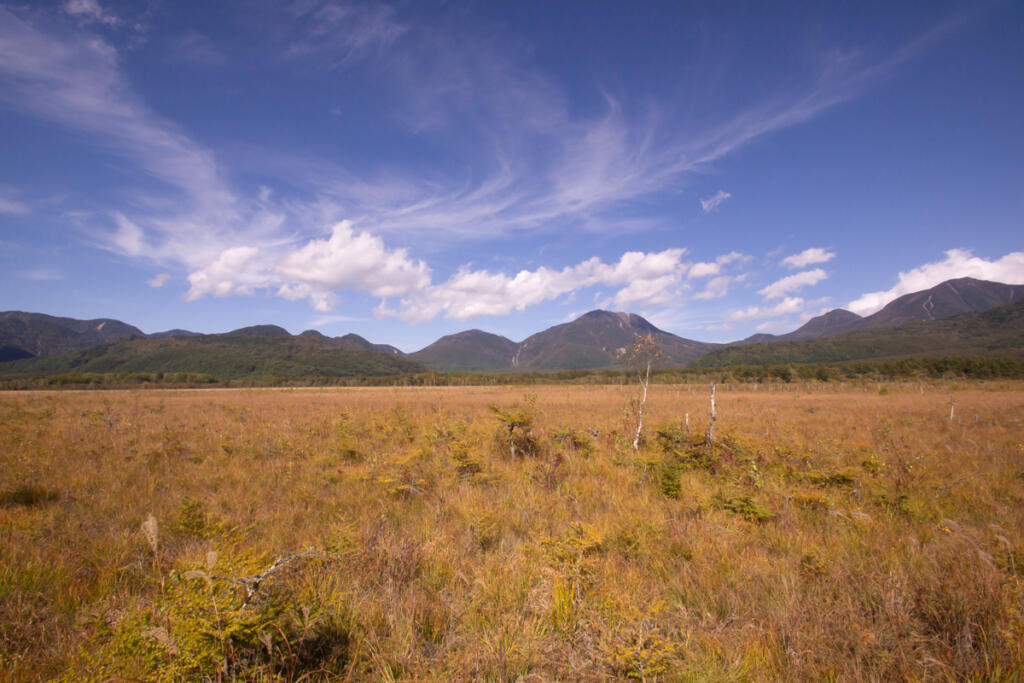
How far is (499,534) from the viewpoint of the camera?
4613 millimetres

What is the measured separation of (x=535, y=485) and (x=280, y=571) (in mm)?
4025

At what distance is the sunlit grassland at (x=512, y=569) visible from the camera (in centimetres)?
233

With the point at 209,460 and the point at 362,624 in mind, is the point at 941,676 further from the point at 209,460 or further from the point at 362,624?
the point at 209,460

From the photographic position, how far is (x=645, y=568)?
3.85 metres

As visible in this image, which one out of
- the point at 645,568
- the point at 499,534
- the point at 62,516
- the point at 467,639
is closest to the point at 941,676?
the point at 645,568

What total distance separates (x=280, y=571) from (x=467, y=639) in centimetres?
181

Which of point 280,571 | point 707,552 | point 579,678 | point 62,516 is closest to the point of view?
point 579,678

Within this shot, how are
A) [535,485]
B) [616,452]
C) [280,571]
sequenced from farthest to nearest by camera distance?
1. [616,452]
2. [535,485]
3. [280,571]

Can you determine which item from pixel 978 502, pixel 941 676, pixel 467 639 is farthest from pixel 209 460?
pixel 978 502

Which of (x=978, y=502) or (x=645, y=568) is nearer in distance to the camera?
(x=645, y=568)

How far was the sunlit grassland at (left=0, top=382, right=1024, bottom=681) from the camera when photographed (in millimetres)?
2334

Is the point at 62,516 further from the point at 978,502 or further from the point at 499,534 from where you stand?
the point at 978,502

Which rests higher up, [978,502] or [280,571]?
[280,571]

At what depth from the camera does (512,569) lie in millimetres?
3568
